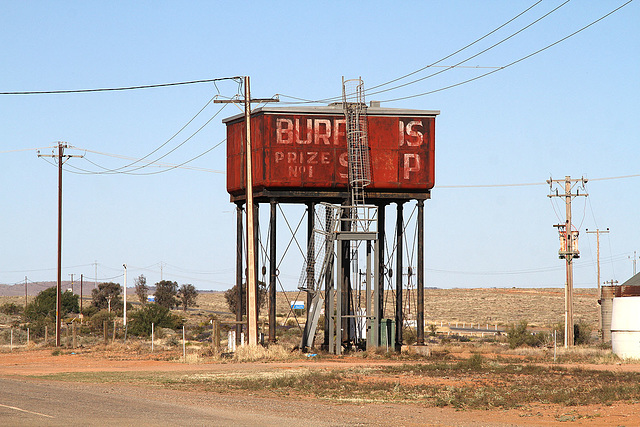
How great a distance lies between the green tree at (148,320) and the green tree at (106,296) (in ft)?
136

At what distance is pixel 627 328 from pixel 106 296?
85.9 meters

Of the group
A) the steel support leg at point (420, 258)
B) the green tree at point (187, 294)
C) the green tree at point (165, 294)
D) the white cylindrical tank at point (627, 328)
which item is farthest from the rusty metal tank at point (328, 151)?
the green tree at point (187, 294)

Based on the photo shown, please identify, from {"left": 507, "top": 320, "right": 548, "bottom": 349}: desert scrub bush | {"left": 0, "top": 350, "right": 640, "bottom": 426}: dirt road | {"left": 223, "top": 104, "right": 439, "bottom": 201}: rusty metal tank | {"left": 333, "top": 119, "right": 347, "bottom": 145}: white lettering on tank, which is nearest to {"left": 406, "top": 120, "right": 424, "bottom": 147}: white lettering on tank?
{"left": 223, "top": 104, "right": 439, "bottom": 201}: rusty metal tank

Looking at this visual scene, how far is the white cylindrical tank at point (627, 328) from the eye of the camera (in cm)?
4394

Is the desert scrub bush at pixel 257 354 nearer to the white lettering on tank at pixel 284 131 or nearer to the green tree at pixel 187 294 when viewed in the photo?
the white lettering on tank at pixel 284 131

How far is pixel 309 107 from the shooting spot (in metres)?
41.1

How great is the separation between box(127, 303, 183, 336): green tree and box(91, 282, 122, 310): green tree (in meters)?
41.3

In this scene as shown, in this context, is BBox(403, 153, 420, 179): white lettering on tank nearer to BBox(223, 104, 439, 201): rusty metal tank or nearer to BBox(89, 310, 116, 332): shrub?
BBox(223, 104, 439, 201): rusty metal tank

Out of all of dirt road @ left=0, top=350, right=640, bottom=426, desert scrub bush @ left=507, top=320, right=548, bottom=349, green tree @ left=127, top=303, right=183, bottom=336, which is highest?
dirt road @ left=0, top=350, right=640, bottom=426

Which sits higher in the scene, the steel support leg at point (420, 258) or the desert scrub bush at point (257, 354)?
the steel support leg at point (420, 258)

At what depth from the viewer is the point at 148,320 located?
68938 millimetres

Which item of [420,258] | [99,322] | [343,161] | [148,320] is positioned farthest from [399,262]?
[99,322]

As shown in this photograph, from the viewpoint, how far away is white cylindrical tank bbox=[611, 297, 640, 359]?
4394 cm

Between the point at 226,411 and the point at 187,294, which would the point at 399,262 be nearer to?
the point at 226,411
